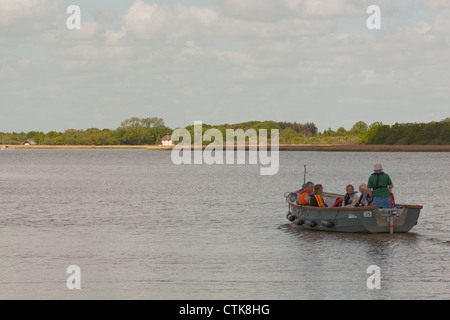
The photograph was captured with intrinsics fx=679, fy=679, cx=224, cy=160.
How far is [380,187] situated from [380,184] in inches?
4.5

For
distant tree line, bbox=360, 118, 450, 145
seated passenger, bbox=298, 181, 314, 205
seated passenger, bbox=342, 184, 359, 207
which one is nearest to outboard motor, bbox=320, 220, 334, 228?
seated passenger, bbox=342, 184, 359, 207

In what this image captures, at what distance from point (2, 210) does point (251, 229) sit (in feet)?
51.3

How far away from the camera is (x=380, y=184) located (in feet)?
76.2

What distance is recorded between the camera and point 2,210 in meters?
36.7

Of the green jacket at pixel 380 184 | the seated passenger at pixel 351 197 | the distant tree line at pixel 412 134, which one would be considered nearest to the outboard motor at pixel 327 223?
the seated passenger at pixel 351 197

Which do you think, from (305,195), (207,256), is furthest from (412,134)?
(207,256)

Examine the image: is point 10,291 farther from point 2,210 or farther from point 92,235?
point 2,210

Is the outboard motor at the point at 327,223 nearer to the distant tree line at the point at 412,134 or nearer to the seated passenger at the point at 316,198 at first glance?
the seated passenger at the point at 316,198

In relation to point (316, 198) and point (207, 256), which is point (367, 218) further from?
point (207, 256)

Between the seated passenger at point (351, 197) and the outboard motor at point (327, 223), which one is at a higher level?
the seated passenger at point (351, 197)

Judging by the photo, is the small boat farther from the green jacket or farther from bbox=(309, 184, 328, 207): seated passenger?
the green jacket

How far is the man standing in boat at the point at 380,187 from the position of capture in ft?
76.0

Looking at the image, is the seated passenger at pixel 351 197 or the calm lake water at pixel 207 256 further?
the seated passenger at pixel 351 197

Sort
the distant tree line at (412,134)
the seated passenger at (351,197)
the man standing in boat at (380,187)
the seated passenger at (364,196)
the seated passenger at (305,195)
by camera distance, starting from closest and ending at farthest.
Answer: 1. the man standing in boat at (380,187)
2. the seated passenger at (364,196)
3. the seated passenger at (351,197)
4. the seated passenger at (305,195)
5. the distant tree line at (412,134)
